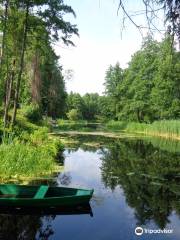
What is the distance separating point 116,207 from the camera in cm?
1231

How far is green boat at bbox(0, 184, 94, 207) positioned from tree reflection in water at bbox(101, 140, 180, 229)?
5.91 feet

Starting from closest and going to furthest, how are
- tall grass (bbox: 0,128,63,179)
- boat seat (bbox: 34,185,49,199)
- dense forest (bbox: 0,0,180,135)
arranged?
1. boat seat (bbox: 34,185,49,199)
2. tall grass (bbox: 0,128,63,179)
3. dense forest (bbox: 0,0,180,135)

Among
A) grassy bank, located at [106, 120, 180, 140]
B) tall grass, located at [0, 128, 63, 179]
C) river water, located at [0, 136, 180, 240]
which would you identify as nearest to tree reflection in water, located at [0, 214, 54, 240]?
river water, located at [0, 136, 180, 240]

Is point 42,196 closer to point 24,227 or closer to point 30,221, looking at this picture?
point 30,221

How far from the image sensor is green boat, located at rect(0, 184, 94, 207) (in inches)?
410

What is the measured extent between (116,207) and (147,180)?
463 cm

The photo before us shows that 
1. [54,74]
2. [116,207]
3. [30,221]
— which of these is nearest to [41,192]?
[30,221]

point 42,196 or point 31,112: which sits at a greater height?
point 31,112

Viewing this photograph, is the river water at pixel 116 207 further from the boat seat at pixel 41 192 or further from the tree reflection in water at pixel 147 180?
the boat seat at pixel 41 192

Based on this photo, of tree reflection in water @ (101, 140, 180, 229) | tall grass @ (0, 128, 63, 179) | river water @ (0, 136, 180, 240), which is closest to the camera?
river water @ (0, 136, 180, 240)

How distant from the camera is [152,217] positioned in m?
11.1

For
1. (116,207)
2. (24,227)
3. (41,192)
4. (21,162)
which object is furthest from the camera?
(21,162)

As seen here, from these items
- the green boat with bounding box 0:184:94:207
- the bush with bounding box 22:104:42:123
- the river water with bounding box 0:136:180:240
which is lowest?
the river water with bounding box 0:136:180:240

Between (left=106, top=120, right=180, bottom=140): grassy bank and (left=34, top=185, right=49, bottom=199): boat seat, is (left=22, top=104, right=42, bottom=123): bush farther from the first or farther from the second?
(left=34, top=185, right=49, bottom=199): boat seat
